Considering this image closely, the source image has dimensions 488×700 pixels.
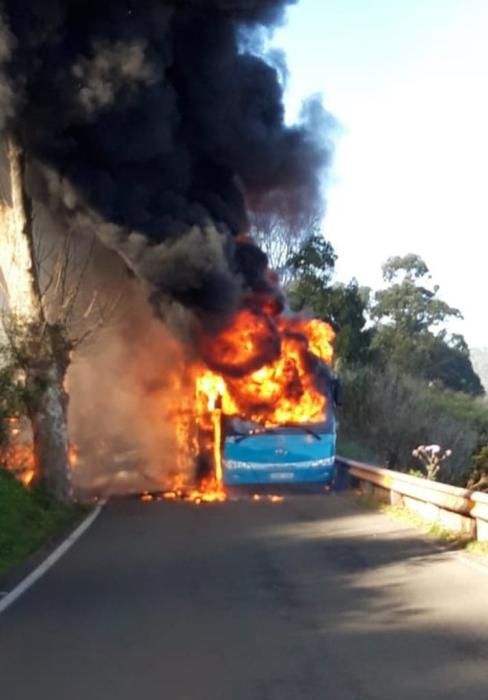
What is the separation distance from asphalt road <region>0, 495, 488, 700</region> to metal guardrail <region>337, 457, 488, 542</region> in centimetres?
66

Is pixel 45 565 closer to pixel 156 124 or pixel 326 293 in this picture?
pixel 156 124

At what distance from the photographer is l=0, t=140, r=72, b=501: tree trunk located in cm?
2164

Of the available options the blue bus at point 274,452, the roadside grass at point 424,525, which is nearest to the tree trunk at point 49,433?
the blue bus at point 274,452

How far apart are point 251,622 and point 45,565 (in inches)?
185

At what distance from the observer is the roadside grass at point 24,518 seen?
1484 cm

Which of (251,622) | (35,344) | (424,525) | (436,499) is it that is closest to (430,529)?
(436,499)

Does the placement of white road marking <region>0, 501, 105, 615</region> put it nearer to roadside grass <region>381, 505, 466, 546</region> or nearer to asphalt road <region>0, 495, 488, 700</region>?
asphalt road <region>0, 495, 488, 700</region>

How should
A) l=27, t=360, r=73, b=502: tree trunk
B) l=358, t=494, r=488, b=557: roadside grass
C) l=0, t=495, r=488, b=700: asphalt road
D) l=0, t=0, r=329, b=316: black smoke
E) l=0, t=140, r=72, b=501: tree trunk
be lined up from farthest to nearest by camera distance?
1. l=27, t=360, r=73, b=502: tree trunk
2. l=0, t=140, r=72, b=501: tree trunk
3. l=0, t=0, r=329, b=316: black smoke
4. l=358, t=494, r=488, b=557: roadside grass
5. l=0, t=495, r=488, b=700: asphalt road

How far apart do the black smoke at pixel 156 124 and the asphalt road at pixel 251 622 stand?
8.27m

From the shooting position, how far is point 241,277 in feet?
82.5

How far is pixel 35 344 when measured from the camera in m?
21.8

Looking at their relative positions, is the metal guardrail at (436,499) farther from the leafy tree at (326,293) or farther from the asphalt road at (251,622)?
the leafy tree at (326,293)

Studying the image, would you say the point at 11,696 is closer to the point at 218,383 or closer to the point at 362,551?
the point at 362,551

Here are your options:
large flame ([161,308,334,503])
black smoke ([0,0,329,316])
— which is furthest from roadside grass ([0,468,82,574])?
black smoke ([0,0,329,316])
